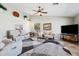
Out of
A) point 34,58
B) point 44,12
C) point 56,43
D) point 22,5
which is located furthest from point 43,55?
point 22,5

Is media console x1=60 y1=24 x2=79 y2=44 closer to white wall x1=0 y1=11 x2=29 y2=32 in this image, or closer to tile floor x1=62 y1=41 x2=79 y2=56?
tile floor x1=62 y1=41 x2=79 y2=56

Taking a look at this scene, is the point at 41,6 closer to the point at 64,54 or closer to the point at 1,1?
the point at 1,1

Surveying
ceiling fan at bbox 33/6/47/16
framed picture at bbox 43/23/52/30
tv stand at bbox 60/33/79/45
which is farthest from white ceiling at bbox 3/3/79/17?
tv stand at bbox 60/33/79/45

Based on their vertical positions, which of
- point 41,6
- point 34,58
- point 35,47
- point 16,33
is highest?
point 41,6

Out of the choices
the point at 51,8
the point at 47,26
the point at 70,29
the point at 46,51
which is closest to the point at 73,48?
the point at 70,29

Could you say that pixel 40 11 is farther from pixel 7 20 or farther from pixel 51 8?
pixel 7 20

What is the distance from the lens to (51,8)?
1838mm

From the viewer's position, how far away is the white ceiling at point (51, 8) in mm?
1822

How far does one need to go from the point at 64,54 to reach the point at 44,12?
2.33 feet

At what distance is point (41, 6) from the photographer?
6.07 feet

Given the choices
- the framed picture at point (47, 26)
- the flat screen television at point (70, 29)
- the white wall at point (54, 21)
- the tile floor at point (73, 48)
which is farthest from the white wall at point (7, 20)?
the tile floor at point (73, 48)

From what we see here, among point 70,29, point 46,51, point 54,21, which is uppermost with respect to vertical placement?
point 54,21

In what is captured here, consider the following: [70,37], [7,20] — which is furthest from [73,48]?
[7,20]

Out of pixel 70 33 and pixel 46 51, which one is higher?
pixel 70 33
